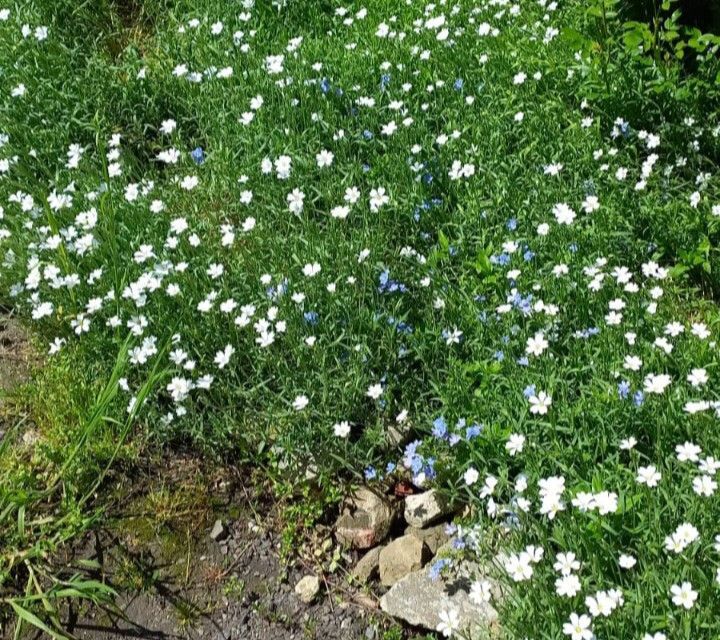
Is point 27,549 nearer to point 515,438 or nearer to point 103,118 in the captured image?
point 515,438

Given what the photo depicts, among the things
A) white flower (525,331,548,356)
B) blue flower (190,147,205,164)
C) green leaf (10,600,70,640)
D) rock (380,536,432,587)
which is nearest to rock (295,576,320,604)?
rock (380,536,432,587)

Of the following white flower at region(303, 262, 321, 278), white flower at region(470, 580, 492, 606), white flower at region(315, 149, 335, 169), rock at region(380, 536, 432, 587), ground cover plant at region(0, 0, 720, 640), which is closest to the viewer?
white flower at region(470, 580, 492, 606)

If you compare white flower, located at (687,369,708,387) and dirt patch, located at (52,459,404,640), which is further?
dirt patch, located at (52,459,404,640)

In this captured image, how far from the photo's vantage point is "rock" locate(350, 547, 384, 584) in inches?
136

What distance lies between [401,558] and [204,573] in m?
0.79

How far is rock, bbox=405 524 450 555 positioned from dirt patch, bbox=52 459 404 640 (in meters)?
0.29

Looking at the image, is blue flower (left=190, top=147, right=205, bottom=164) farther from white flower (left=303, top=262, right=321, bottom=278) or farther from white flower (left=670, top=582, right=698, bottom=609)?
white flower (left=670, top=582, right=698, bottom=609)

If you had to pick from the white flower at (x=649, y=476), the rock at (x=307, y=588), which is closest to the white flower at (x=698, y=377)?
the white flower at (x=649, y=476)

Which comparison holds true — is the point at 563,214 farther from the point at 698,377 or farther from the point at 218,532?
the point at 218,532

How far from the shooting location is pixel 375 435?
11.6ft

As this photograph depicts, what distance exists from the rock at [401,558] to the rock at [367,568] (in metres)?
0.05

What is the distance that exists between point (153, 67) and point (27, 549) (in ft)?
9.82

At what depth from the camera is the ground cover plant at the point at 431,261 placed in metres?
3.00

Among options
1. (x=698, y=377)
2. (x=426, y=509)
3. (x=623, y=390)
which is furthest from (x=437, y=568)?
(x=698, y=377)
